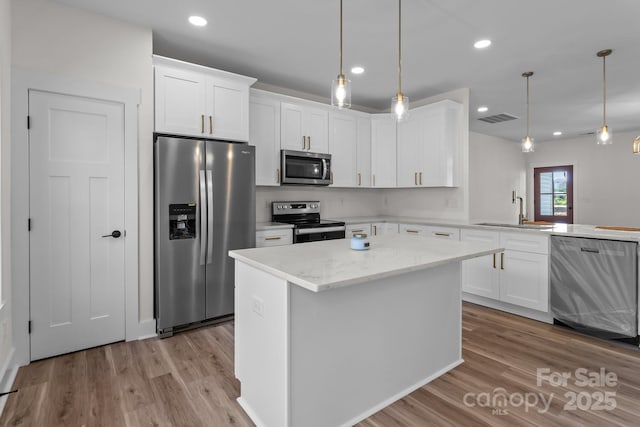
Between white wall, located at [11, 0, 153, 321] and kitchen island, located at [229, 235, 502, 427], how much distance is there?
1.42 metres

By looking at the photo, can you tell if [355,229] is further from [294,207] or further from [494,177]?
[494,177]

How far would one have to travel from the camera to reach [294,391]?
158 centimetres

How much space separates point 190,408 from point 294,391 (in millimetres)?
786

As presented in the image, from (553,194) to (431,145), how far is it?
555 centimetres

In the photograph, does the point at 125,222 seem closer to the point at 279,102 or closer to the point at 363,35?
the point at 279,102

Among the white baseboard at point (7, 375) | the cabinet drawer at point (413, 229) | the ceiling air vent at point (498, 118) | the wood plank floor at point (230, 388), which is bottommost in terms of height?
the wood plank floor at point (230, 388)

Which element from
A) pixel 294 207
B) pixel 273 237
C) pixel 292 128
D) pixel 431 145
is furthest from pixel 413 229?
pixel 292 128

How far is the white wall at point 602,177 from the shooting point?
6.75 metres

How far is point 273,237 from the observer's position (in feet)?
12.1

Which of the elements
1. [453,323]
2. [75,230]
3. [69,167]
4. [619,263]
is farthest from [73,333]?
[619,263]

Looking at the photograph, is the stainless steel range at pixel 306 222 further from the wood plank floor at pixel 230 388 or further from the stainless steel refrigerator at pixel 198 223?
the wood plank floor at pixel 230 388

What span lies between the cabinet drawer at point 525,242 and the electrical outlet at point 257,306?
2.99 m

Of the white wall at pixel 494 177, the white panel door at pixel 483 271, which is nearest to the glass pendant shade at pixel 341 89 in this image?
the white panel door at pixel 483 271

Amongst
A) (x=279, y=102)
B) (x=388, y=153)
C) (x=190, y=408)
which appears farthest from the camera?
(x=388, y=153)
